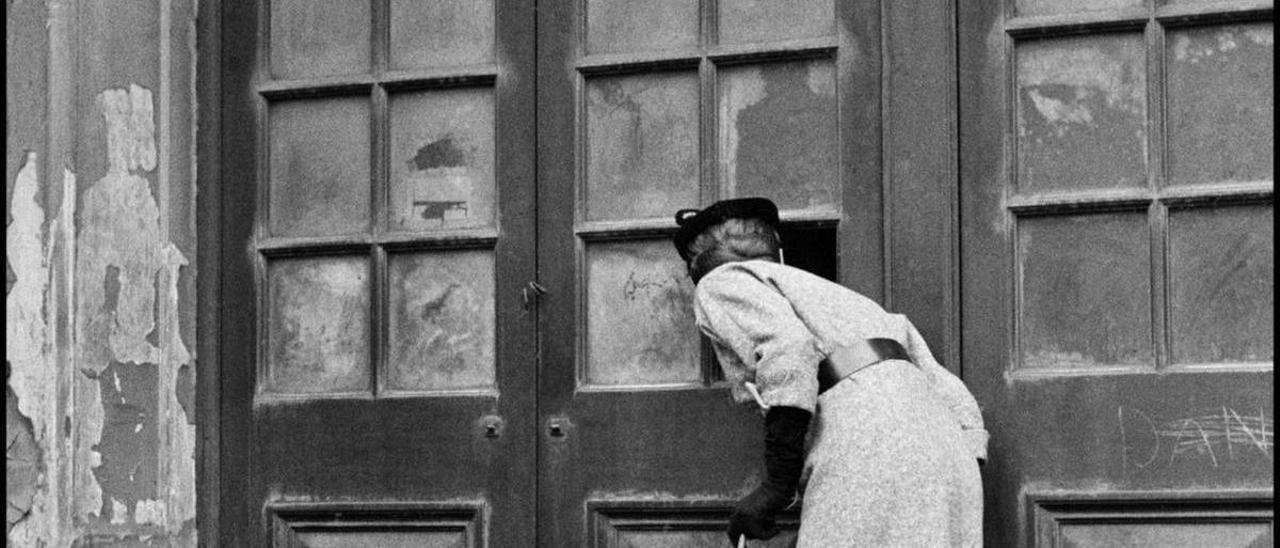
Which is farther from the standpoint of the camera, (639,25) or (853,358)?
(639,25)

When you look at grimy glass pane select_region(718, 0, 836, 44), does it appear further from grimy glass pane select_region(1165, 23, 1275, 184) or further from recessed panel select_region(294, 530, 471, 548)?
recessed panel select_region(294, 530, 471, 548)

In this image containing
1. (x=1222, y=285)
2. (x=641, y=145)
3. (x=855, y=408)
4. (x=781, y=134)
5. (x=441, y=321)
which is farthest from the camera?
(x=441, y=321)

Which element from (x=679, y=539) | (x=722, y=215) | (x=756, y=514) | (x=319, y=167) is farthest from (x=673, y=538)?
(x=319, y=167)

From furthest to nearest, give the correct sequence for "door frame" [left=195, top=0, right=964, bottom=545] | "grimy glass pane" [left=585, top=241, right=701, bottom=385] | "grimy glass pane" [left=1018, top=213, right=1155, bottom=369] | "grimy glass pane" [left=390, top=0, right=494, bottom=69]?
"grimy glass pane" [left=390, top=0, right=494, bottom=69] < "grimy glass pane" [left=585, top=241, right=701, bottom=385] < "door frame" [left=195, top=0, right=964, bottom=545] < "grimy glass pane" [left=1018, top=213, right=1155, bottom=369]

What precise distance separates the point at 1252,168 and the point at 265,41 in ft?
7.91

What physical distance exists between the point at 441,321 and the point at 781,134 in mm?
947

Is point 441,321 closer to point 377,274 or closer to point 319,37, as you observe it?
point 377,274

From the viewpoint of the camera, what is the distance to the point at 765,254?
14.4 feet

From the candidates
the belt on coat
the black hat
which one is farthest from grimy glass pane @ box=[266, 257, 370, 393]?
the belt on coat

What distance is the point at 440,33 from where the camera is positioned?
16.1 feet

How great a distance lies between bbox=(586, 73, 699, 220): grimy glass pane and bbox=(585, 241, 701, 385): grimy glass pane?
98 mm

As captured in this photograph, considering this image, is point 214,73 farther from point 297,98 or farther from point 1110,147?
point 1110,147

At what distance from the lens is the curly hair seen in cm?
436

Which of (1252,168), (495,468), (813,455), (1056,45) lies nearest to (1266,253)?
(1252,168)
